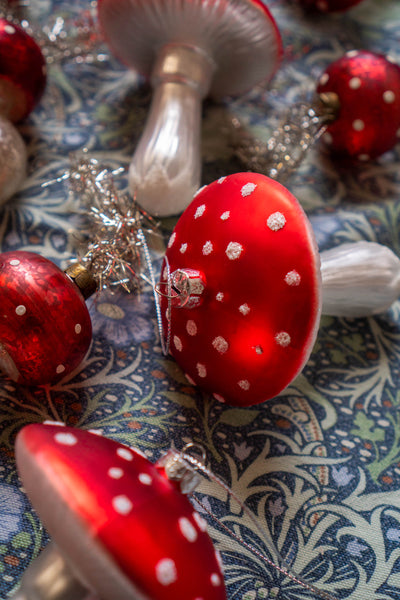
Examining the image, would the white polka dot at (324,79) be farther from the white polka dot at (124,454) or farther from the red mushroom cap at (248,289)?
the white polka dot at (124,454)

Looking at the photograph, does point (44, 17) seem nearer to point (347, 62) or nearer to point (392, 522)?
point (347, 62)

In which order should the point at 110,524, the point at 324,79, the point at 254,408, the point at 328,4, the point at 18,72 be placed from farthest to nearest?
the point at 328,4, the point at 324,79, the point at 18,72, the point at 254,408, the point at 110,524

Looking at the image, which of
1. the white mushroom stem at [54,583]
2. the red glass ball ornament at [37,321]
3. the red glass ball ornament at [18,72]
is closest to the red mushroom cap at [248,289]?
the red glass ball ornament at [37,321]

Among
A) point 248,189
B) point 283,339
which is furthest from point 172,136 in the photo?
point 283,339

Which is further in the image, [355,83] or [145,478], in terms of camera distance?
[355,83]

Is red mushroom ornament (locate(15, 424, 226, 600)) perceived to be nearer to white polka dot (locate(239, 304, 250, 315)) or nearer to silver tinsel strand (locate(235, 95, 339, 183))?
white polka dot (locate(239, 304, 250, 315))

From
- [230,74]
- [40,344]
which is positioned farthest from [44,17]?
[40,344]

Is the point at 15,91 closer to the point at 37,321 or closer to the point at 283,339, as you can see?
the point at 37,321
